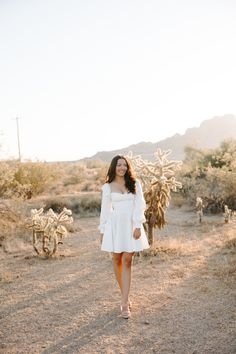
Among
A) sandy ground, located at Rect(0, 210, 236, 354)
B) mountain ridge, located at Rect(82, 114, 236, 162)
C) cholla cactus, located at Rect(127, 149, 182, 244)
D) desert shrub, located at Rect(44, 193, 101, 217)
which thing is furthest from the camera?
mountain ridge, located at Rect(82, 114, 236, 162)

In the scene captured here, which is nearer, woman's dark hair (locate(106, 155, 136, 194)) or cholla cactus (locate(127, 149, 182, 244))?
woman's dark hair (locate(106, 155, 136, 194))

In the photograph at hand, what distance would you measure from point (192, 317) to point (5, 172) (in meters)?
9.72

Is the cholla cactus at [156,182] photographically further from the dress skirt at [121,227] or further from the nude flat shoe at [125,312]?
the nude flat shoe at [125,312]

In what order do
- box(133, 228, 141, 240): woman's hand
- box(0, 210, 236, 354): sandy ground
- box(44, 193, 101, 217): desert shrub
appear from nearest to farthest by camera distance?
box(0, 210, 236, 354): sandy ground → box(133, 228, 141, 240): woman's hand → box(44, 193, 101, 217): desert shrub

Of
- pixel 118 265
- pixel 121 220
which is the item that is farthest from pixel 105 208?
pixel 118 265

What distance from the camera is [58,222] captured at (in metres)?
9.05

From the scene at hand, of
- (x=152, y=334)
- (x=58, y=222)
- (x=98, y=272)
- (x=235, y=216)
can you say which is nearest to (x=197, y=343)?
(x=152, y=334)

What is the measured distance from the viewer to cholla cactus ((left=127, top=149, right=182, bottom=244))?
9195 millimetres

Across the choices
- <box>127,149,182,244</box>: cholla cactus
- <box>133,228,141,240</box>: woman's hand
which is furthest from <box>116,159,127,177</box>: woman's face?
<box>127,149,182,244</box>: cholla cactus

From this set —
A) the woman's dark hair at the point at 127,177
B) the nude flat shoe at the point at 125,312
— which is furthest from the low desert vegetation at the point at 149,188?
the nude flat shoe at the point at 125,312

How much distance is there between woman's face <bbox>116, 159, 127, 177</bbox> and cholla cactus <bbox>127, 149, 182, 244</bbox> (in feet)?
10.6

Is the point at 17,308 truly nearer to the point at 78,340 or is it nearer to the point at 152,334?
the point at 78,340

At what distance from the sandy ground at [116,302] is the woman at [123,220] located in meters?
0.49

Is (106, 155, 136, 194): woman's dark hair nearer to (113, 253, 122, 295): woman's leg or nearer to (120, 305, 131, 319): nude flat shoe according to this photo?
(113, 253, 122, 295): woman's leg
